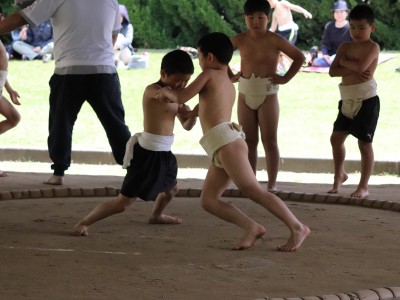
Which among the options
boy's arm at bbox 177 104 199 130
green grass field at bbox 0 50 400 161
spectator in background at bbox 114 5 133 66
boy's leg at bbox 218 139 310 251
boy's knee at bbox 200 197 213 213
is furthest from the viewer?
spectator in background at bbox 114 5 133 66

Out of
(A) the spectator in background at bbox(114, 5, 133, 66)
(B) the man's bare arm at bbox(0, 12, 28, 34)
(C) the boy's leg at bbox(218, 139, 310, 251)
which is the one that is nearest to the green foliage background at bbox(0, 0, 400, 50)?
(A) the spectator in background at bbox(114, 5, 133, 66)

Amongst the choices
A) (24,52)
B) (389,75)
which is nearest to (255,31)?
(389,75)

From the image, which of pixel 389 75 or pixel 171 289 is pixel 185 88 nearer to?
pixel 171 289

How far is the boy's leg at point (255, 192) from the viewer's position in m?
4.48

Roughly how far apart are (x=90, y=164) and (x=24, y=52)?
6105 mm

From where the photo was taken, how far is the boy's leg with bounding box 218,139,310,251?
4.48m

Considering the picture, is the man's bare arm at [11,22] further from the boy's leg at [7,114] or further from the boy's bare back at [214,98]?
the boy's bare back at [214,98]

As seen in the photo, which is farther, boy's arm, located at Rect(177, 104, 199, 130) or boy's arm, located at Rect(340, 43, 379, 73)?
boy's arm, located at Rect(340, 43, 379, 73)

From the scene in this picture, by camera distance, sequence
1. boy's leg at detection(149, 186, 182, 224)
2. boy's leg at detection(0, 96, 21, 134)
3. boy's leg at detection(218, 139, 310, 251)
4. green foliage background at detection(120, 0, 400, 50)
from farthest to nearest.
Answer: green foliage background at detection(120, 0, 400, 50) → boy's leg at detection(0, 96, 21, 134) → boy's leg at detection(149, 186, 182, 224) → boy's leg at detection(218, 139, 310, 251)

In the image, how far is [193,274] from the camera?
404 centimetres

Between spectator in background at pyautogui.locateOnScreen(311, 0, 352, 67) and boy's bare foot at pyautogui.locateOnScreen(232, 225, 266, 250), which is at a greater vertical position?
boy's bare foot at pyautogui.locateOnScreen(232, 225, 266, 250)

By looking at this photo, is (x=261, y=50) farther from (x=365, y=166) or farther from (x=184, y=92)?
(x=184, y=92)

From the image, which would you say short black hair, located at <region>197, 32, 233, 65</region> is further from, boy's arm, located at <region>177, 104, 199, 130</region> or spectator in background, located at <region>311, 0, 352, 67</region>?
spectator in background, located at <region>311, 0, 352, 67</region>

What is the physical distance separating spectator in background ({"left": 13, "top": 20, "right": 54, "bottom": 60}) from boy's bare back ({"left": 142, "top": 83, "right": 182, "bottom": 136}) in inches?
361
